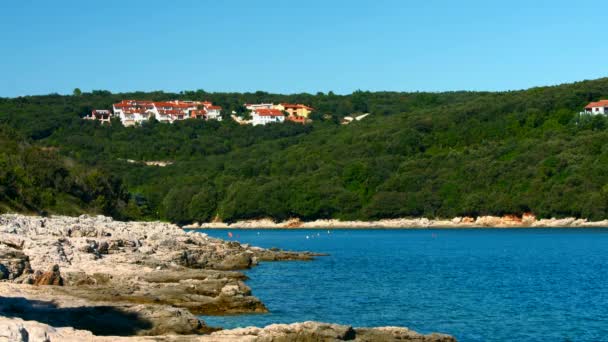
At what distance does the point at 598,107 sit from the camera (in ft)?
395

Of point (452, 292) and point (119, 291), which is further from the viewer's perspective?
point (452, 292)

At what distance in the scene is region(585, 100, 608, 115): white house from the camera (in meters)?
120

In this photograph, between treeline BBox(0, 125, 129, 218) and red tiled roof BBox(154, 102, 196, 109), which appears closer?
treeline BBox(0, 125, 129, 218)

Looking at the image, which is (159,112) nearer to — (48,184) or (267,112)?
(267,112)

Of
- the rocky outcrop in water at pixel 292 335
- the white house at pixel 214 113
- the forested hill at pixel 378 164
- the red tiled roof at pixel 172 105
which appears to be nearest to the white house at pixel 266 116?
the white house at pixel 214 113

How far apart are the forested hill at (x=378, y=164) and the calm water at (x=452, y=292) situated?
1090 inches

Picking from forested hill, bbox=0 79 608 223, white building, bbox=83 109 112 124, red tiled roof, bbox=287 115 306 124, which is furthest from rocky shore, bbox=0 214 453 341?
white building, bbox=83 109 112 124

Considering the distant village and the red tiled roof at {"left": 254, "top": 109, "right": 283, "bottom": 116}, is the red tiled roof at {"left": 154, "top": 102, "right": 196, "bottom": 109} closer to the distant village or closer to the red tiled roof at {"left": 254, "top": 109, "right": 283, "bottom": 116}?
the distant village

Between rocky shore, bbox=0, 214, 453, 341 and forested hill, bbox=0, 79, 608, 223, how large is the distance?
33.7 metres

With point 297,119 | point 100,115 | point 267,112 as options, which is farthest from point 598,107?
point 100,115

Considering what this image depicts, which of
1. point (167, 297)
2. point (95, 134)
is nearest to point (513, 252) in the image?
point (167, 297)

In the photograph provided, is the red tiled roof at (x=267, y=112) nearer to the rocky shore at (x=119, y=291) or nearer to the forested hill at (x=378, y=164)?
the forested hill at (x=378, y=164)

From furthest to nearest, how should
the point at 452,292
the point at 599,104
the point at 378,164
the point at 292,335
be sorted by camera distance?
the point at 378,164, the point at 599,104, the point at 452,292, the point at 292,335

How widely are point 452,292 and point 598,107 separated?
9214cm
